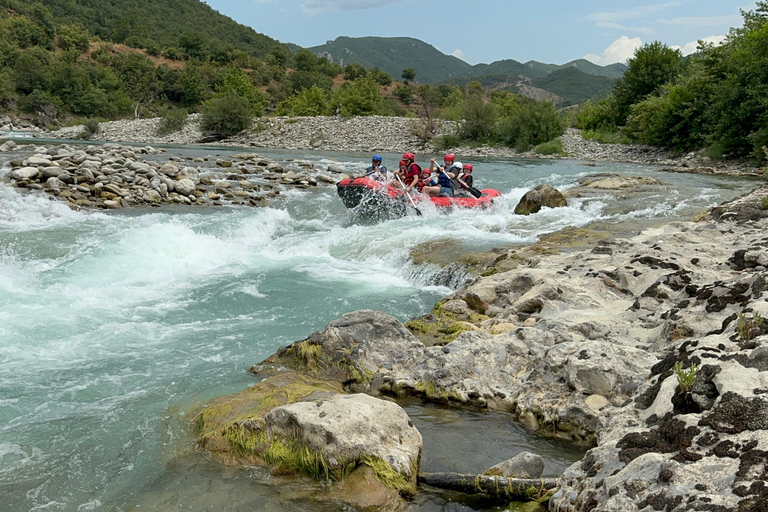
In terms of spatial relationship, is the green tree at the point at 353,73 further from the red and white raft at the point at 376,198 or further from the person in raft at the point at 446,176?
the red and white raft at the point at 376,198

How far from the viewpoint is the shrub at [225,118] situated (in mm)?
42719

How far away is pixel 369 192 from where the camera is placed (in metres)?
12.6

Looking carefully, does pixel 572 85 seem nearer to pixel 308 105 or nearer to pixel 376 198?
pixel 308 105

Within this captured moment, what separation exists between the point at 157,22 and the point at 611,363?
346ft

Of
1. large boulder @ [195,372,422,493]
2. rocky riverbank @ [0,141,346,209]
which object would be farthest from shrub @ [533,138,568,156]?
large boulder @ [195,372,422,493]

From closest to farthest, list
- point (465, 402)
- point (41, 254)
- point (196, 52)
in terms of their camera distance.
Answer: point (465, 402), point (41, 254), point (196, 52)

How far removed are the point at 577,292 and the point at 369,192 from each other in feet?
24.9

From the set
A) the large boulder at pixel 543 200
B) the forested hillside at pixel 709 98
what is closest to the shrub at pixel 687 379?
the large boulder at pixel 543 200

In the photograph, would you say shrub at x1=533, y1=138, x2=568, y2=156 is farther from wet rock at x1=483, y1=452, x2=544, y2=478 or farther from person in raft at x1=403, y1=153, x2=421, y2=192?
wet rock at x1=483, y1=452, x2=544, y2=478

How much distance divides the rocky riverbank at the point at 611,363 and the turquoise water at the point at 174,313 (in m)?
0.32

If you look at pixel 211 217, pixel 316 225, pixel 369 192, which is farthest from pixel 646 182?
pixel 211 217

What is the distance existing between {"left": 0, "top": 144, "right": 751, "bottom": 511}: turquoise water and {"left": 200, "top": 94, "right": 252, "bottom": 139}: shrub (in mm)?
28948

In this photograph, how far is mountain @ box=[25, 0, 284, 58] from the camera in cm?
8088

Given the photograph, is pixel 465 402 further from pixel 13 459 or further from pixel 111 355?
pixel 111 355
